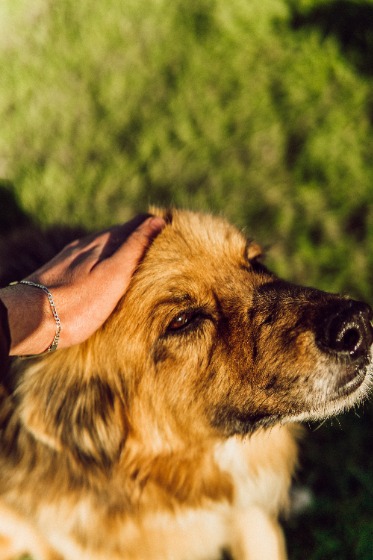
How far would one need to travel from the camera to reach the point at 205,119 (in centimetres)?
453

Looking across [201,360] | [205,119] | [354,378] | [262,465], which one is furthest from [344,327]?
[205,119]

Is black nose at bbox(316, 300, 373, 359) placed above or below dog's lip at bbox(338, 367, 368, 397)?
above

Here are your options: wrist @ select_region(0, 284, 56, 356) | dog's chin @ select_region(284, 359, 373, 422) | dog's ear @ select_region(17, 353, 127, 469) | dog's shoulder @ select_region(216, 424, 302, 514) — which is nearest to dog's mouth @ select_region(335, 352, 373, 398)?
dog's chin @ select_region(284, 359, 373, 422)

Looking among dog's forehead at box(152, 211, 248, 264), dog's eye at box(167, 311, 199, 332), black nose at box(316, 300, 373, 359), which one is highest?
dog's forehead at box(152, 211, 248, 264)

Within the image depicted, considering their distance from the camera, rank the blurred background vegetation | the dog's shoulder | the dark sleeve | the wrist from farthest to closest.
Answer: the blurred background vegetation < the dog's shoulder < the wrist < the dark sleeve

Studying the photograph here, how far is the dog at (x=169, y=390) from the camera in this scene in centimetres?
192

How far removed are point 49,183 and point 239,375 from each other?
2854mm

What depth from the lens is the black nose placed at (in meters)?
1.87

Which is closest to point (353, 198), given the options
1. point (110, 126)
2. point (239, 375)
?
point (110, 126)

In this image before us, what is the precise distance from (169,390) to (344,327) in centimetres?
67

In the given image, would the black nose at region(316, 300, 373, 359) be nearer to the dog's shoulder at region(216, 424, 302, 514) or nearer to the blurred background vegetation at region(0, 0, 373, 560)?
the dog's shoulder at region(216, 424, 302, 514)

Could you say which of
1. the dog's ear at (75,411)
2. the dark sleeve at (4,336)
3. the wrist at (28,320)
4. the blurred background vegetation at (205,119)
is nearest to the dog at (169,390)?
the dog's ear at (75,411)

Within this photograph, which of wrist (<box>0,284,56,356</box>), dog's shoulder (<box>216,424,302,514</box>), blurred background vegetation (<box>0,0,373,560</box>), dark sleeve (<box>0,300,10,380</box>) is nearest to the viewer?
dark sleeve (<box>0,300,10,380</box>)

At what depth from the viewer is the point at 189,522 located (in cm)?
232
